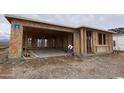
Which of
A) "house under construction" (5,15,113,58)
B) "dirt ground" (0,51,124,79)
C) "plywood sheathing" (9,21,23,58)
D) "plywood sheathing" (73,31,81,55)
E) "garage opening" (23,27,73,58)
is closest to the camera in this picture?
"dirt ground" (0,51,124,79)

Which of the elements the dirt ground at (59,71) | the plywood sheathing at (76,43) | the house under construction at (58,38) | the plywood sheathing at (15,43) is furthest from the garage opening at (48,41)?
the dirt ground at (59,71)

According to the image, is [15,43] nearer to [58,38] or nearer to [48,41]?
[58,38]

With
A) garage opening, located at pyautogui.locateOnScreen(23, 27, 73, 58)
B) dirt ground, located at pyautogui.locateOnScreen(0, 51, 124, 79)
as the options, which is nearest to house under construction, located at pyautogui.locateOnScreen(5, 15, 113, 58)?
garage opening, located at pyautogui.locateOnScreen(23, 27, 73, 58)

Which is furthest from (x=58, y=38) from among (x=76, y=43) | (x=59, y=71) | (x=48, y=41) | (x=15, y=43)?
(x=59, y=71)

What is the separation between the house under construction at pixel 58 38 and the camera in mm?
8695

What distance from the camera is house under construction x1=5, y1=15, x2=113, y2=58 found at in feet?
28.5

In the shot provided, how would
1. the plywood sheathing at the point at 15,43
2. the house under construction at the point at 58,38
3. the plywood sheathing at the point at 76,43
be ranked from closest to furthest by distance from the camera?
the plywood sheathing at the point at 15,43 < the house under construction at the point at 58,38 < the plywood sheathing at the point at 76,43

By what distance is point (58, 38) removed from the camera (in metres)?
18.1

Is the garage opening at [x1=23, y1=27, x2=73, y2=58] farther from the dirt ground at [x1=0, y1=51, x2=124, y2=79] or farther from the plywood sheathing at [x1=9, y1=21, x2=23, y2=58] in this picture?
the dirt ground at [x1=0, y1=51, x2=124, y2=79]

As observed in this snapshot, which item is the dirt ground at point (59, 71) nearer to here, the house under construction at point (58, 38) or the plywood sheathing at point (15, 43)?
the plywood sheathing at point (15, 43)

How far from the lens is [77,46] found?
12.7 m

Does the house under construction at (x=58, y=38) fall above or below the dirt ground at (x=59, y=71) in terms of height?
above
